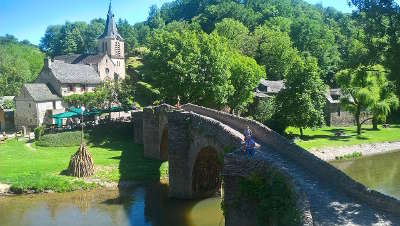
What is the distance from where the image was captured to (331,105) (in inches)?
2685

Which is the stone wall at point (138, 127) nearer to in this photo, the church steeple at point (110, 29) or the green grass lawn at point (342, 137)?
the green grass lawn at point (342, 137)

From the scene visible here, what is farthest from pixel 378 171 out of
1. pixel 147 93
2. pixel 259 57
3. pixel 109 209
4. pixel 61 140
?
pixel 259 57

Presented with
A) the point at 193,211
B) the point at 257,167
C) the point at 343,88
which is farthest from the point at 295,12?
the point at 257,167

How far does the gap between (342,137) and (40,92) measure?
1591 inches

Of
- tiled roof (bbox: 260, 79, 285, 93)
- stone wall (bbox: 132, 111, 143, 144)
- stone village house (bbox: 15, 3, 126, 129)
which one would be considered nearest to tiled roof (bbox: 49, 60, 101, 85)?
stone village house (bbox: 15, 3, 126, 129)

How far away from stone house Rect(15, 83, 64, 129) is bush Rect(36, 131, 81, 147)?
10.5 metres

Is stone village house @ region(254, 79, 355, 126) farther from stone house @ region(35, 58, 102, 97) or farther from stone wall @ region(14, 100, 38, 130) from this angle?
stone wall @ region(14, 100, 38, 130)

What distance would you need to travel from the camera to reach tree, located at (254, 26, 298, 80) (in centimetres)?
8150

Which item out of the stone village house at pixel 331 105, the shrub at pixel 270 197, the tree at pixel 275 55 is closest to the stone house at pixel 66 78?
the stone village house at pixel 331 105

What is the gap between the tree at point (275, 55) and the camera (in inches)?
3209

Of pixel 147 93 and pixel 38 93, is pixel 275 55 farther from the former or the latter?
pixel 38 93

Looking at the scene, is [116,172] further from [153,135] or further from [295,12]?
[295,12]

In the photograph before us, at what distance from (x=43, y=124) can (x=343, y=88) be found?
39.9 meters

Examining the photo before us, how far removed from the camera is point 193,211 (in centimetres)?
3108
